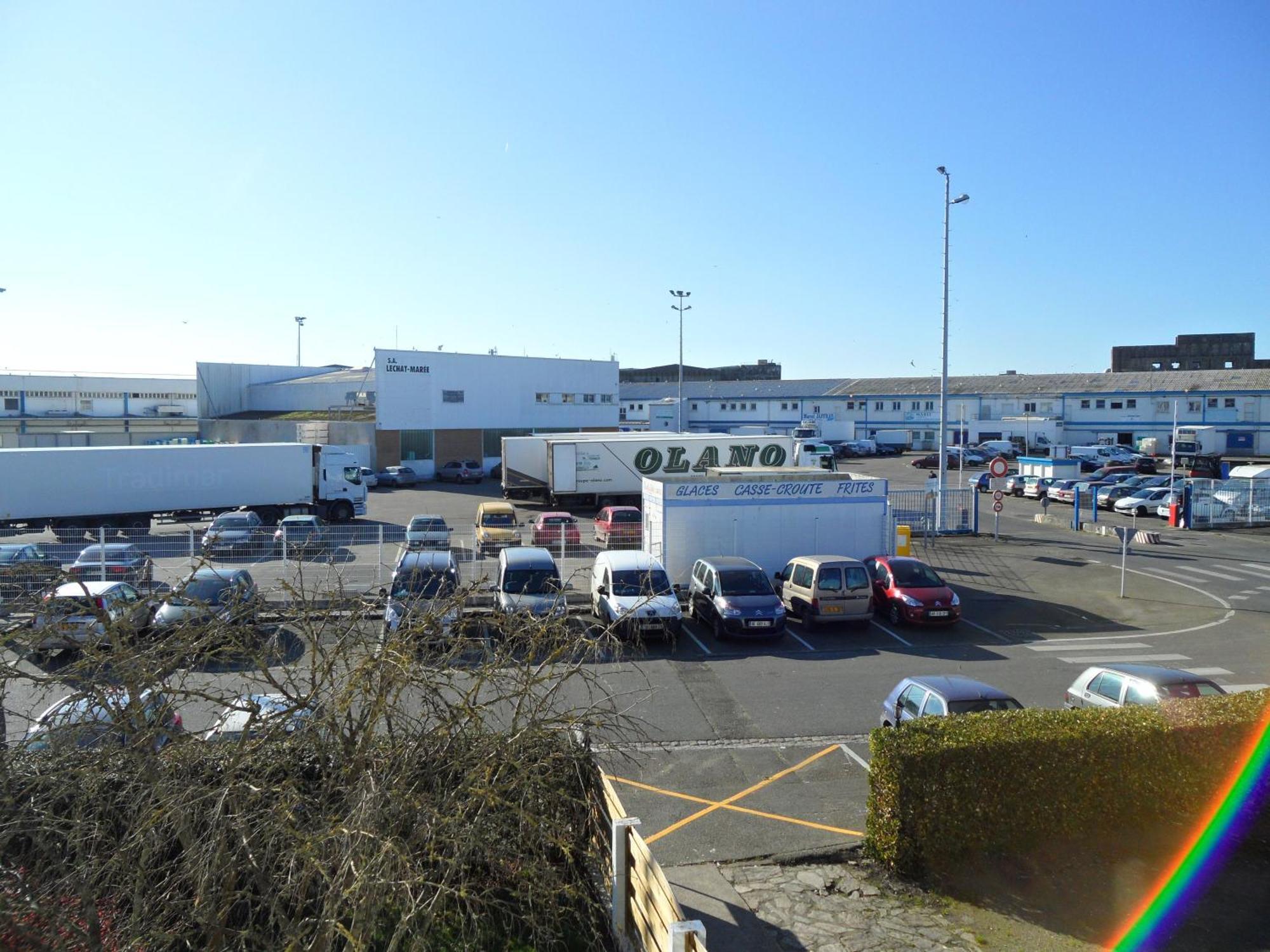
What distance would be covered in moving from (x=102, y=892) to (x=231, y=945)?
0.94 m

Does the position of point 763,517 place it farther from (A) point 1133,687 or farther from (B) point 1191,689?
(B) point 1191,689

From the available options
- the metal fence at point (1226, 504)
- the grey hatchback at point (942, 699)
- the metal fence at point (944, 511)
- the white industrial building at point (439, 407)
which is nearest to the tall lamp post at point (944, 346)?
the metal fence at point (944, 511)

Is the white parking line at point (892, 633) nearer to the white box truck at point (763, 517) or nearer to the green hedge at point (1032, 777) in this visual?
the white box truck at point (763, 517)

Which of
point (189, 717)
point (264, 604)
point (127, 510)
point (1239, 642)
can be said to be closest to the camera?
point (264, 604)

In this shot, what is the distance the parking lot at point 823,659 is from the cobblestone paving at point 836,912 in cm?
51

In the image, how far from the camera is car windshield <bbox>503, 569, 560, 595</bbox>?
57.9ft

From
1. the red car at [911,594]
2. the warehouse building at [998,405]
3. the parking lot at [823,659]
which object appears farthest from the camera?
the warehouse building at [998,405]

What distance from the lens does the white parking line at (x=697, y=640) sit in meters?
16.9

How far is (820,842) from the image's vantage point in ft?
29.7

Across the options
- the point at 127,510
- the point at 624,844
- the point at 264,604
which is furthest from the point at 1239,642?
the point at 127,510

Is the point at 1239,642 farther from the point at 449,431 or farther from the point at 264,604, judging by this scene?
the point at 449,431

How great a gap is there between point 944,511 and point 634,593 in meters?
17.0

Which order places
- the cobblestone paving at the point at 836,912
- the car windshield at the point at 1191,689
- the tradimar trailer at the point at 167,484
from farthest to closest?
the tradimar trailer at the point at 167,484 → the car windshield at the point at 1191,689 → the cobblestone paving at the point at 836,912

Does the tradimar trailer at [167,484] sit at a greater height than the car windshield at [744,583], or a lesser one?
greater
